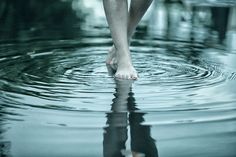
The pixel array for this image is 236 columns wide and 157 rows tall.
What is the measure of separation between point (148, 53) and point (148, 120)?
207 centimetres

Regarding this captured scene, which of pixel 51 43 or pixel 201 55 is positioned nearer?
pixel 201 55

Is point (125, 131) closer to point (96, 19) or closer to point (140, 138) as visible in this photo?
point (140, 138)

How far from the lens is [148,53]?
15.3 feet

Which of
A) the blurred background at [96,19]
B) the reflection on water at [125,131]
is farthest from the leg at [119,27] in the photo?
the blurred background at [96,19]

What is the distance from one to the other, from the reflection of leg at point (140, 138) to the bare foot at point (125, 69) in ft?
3.16

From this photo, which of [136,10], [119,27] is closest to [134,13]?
[136,10]

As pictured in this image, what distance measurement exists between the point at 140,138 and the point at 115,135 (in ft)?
0.40

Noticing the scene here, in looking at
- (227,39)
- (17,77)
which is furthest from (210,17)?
(17,77)

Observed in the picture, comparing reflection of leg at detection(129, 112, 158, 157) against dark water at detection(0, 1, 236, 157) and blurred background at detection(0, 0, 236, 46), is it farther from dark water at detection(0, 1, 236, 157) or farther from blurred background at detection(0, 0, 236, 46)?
blurred background at detection(0, 0, 236, 46)

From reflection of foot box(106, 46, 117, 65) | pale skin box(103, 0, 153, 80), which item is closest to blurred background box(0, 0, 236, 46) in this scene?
reflection of foot box(106, 46, 117, 65)

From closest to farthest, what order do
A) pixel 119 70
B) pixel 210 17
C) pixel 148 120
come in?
pixel 148 120 → pixel 119 70 → pixel 210 17

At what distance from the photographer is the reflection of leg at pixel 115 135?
2.22m

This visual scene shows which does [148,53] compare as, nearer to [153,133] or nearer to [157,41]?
[157,41]

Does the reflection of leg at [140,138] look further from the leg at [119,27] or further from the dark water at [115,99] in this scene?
the leg at [119,27]
